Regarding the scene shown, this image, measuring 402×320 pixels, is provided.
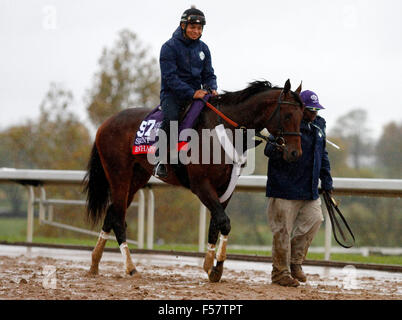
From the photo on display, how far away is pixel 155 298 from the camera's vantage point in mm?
5418

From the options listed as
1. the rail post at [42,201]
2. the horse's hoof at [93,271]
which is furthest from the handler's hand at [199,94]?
the rail post at [42,201]

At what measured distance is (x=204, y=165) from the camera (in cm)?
668

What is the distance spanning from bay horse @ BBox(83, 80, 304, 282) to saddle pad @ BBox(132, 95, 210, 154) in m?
0.09

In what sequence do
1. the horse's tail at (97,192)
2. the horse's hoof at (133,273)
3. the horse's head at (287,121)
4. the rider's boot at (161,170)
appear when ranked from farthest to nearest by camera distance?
the horse's tail at (97,192) < the horse's hoof at (133,273) < the rider's boot at (161,170) < the horse's head at (287,121)

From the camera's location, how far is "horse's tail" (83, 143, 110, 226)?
27.8 ft

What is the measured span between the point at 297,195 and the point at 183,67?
181 centimetres

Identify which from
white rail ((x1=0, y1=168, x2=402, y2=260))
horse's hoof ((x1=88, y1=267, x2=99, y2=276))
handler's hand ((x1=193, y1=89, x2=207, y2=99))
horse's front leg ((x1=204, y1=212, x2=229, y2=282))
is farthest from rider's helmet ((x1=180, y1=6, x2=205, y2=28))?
white rail ((x1=0, y1=168, x2=402, y2=260))

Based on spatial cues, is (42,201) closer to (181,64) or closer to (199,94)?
(181,64)

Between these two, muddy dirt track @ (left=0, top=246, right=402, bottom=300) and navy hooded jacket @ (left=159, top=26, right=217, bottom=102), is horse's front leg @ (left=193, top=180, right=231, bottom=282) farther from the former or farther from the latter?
navy hooded jacket @ (left=159, top=26, right=217, bottom=102)

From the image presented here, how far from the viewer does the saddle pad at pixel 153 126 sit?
680cm

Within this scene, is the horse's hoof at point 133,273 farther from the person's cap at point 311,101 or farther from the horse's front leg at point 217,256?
the person's cap at point 311,101
